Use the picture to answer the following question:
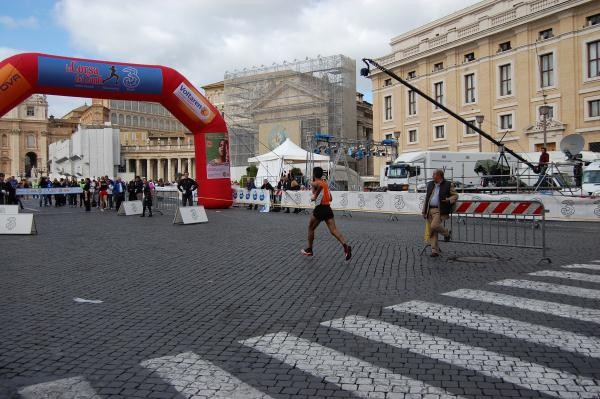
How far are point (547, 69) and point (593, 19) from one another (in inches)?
A: 174

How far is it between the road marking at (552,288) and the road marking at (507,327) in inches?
66.2

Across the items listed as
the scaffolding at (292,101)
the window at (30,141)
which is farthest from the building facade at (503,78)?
the window at (30,141)

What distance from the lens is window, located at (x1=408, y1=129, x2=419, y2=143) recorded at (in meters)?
49.8

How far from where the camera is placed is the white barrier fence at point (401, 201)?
15180 mm

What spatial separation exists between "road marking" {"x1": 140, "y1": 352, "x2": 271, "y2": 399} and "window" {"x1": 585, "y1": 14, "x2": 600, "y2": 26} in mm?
39192

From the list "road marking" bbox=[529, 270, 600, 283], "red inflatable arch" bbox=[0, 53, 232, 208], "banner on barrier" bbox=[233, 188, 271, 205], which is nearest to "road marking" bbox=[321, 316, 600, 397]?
"road marking" bbox=[529, 270, 600, 283]

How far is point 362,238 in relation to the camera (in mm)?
13414

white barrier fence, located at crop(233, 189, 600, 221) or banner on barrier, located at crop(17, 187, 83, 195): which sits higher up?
banner on barrier, located at crop(17, 187, 83, 195)

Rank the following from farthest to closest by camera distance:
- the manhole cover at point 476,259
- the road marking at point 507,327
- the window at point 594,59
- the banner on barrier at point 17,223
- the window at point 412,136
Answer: the window at point 412,136
the window at point 594,59
the banner on barrier at point 17,223
the manhole cover at point 476,259
the road marking at point 507,327

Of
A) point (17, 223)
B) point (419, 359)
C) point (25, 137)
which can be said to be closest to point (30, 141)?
point (25, 137)

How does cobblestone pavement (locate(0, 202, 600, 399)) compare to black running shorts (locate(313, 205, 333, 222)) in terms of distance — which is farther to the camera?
black running shorts (locate(313, 205, 333, 222))

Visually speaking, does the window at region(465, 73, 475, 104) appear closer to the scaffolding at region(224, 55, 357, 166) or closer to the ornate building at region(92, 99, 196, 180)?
the scaffolding at region(224, 55, 357, 166)

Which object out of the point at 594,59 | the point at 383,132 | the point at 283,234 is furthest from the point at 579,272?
the point at 383,132

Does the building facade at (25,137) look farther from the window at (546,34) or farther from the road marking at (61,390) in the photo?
the road marking at (61,390)
